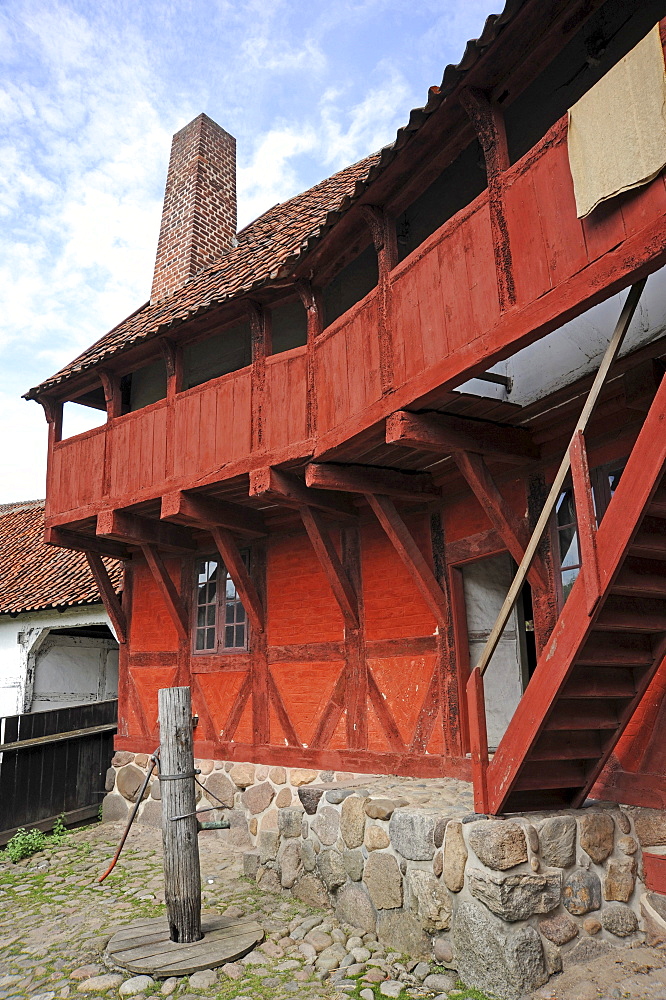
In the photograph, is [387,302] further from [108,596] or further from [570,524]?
[108,596]

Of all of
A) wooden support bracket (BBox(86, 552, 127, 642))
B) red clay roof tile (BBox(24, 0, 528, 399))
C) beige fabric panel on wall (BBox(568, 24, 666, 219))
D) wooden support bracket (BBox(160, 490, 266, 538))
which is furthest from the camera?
wooden support bracket (BBox(86, 552, 127, 642))

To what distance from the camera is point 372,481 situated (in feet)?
23.5

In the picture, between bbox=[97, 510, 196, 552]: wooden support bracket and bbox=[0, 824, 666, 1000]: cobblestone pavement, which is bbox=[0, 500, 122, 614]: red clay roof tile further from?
bbox=[0, 824, 666, 1000]: cobblestone pavement

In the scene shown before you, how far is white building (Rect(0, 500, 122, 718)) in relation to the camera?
1298 centimetres

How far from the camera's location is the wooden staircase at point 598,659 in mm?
4094

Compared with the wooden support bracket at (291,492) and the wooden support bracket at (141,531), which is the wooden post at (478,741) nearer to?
the wooden support bracket at (291,492)

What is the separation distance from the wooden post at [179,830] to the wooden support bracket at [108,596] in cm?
555

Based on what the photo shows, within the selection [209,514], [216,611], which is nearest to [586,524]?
[209,514]

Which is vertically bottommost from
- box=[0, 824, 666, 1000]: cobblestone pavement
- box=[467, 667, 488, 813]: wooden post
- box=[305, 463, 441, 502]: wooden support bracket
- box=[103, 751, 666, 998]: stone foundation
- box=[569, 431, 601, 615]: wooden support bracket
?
box=[0, 824, 666, 1000]: cobblestone pavement

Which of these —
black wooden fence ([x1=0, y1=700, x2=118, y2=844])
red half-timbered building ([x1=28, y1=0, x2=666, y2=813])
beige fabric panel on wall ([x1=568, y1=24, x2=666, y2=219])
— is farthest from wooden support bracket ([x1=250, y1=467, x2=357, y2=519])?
black wooden fence ([x1=0, y1=700, x2=118, y2=844])

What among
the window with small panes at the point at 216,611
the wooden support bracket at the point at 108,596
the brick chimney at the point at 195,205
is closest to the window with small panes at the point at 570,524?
the window with small panes at the point at 216,611

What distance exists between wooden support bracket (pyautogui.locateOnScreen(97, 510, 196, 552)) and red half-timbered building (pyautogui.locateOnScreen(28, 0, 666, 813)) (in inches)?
1.6

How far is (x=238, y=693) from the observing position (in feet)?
31.1

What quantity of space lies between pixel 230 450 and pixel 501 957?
5403mm
